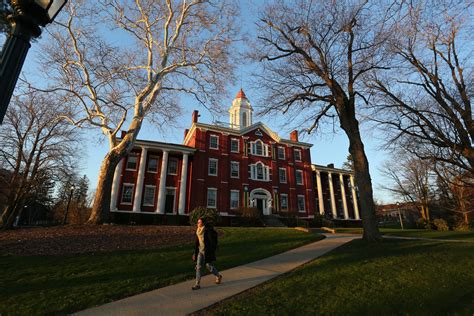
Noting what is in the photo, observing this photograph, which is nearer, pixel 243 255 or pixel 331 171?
pixel 243 255

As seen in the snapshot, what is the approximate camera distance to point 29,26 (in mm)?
2869

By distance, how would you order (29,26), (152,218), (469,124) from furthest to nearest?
1. (152,218)
2. (469,124)
3. (29,26)

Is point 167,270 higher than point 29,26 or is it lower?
lower

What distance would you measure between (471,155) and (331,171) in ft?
85.4

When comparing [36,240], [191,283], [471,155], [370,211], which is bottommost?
[191,283]

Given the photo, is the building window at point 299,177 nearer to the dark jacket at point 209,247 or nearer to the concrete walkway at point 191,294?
the concrete walkway at point 191,294

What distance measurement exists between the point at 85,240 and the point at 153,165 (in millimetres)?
19864

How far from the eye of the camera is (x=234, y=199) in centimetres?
3056

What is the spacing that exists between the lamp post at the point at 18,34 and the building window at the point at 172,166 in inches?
1101

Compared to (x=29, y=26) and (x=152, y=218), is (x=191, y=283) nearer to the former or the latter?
(x=29, y=26)

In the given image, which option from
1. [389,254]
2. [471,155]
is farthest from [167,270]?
[471,155]

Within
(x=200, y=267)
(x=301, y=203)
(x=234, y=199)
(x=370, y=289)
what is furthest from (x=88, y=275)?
(x=301, y=203)

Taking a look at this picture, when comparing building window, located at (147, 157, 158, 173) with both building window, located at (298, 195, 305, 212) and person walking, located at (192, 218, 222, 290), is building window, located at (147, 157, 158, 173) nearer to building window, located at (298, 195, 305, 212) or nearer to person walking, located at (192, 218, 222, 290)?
building window, located at (298, 195, 305, 212)

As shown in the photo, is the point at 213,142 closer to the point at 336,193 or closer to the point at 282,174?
the point at 282,174
